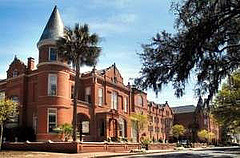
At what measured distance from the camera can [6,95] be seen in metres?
53.2

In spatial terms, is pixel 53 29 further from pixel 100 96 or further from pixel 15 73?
pixel 100 96

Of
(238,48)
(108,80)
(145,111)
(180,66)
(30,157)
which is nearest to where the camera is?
(180,66)

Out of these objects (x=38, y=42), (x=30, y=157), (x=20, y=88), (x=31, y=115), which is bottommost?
(x=30, y=157)

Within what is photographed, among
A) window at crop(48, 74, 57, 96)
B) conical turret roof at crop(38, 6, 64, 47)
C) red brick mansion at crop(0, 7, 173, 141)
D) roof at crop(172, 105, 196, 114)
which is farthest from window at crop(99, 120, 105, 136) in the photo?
roof at crop(172, 105, 196, 114)

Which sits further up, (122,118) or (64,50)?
(64,50)

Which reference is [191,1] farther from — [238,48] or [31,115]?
[31,115]

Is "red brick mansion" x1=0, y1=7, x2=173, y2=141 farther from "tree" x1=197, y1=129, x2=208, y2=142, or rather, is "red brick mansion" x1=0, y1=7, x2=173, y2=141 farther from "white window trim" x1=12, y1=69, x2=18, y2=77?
"tree" x1=197, y1=129, x2=208, y2=142

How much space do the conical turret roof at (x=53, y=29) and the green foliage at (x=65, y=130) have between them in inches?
432

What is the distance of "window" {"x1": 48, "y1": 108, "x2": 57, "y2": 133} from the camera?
149ft

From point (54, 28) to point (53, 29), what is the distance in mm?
236

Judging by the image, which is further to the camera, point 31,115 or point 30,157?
point 31,115

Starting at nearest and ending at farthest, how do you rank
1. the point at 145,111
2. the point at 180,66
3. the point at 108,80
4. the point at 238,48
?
the point at 180,66, the point at 238,48, the point at 108,80, the point at 145,111

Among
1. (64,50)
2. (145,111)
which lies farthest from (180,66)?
(145,111)

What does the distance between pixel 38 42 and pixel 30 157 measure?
69.0 ft
